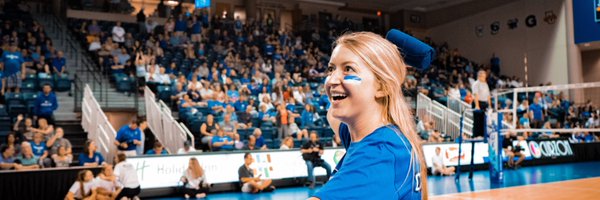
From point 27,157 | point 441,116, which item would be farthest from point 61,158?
point 441,116

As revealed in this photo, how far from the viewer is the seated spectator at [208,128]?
45.9ft

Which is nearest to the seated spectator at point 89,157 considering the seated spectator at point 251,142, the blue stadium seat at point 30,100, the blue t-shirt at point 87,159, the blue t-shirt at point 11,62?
the blue t-shirt at point 87,159

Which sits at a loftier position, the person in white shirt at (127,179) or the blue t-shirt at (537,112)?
the blue t-shirt at (537,112)

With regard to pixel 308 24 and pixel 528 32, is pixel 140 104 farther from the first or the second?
pixel 528 32

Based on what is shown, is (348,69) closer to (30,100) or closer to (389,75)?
(389,75)

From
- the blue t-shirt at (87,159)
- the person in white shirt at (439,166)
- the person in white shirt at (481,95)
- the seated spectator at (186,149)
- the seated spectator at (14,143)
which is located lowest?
the person in white shirt at (439,166)

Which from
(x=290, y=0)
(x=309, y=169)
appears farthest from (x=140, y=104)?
(x=290, y=0)

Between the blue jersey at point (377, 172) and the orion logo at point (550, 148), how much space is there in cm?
1862

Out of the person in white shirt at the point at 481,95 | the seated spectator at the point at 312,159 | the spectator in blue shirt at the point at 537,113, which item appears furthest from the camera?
the spectator in blue shirt at the point at 537,113

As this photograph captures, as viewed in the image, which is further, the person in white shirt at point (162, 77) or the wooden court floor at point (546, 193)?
the person in white shirt at point (162, 77)

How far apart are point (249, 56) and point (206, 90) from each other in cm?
588

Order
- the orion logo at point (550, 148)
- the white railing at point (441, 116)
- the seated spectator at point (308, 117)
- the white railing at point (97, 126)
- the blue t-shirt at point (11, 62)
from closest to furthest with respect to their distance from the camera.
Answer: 1. the white railing at point (97, 126)
2. the blue t-shirt at point (11, 62)
3. the seated spectator at point (308, 117)
4. the orion logo at point (550, 148)
5. the white railing at point (441, 116)

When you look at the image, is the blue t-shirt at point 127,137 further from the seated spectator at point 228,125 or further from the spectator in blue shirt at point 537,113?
the spectator in blue shirt at point 537,113

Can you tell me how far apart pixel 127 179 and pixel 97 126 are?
3465mm
